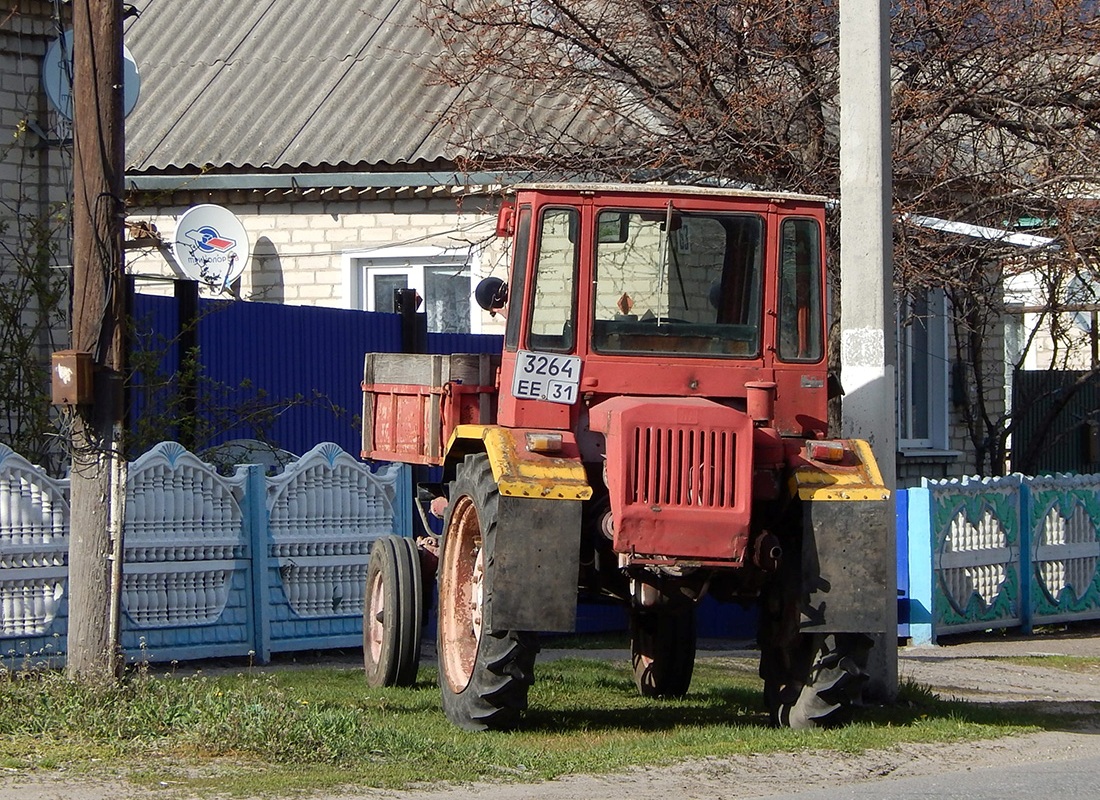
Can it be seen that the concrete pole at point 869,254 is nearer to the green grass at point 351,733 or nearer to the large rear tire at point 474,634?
the green grass at point 351,733

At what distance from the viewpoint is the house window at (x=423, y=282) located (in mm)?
16828

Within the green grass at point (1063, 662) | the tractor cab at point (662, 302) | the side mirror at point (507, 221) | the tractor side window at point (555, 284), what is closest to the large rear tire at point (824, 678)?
the tractor cab at point (662, 302)

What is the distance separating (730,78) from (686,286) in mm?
5313

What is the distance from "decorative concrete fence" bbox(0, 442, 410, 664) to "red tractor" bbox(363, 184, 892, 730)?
265 centimetres

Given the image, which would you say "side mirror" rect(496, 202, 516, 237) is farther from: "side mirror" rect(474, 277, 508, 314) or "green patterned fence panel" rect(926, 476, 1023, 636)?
"green patterned fence panel" rect(926, 476, 1023, 636)

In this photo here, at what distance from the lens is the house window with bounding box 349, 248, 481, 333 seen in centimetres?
1683

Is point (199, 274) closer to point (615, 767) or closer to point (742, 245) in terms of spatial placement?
point (742, 245)

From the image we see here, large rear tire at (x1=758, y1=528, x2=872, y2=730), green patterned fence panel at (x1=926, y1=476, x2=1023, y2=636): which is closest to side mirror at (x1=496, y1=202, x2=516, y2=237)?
large rear tire at (x1=758, y1=528, x2=872, y2=730)

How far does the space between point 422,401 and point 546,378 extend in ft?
5.97

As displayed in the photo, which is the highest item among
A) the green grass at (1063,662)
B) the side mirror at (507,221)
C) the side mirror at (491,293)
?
the side mirror at (507,221)

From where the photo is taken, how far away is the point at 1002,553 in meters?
14.8

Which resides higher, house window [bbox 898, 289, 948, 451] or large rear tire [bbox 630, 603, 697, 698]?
house window [bbox 898, 289, 948, 451]

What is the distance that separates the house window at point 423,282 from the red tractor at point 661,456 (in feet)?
24.5

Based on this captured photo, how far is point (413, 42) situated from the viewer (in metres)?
18.5
